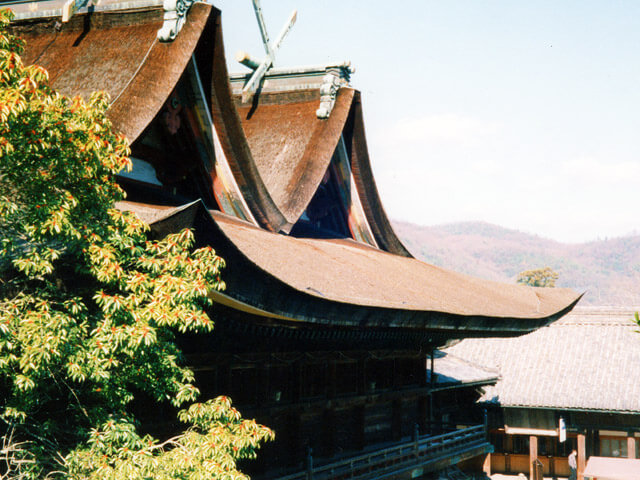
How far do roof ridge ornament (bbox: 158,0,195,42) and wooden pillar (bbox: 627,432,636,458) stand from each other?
21510 millimetres

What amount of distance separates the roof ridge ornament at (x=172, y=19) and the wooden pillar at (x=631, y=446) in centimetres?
2151

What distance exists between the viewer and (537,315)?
14.1m

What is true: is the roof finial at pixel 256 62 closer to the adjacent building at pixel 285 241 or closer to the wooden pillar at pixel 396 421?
the adjacent building at pixel 285 241

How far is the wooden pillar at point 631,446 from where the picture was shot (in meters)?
24.5

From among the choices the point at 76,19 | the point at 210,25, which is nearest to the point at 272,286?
the point at 210,25

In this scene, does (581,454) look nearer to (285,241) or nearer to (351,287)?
(285,241)

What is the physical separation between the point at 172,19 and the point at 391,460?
26.6 feet

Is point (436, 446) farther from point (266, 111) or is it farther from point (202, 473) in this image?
point (202, 473)

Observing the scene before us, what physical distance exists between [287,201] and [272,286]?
5646 millimetres

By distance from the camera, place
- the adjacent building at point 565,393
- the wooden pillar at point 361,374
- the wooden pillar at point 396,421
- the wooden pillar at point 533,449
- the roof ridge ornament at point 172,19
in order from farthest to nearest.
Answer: the wooden pillar at point 533,449 → the adjacent building at point 565,393 → the wooden pillar at point 396,421 → the wooden pillar at point 361,374 → the roof ridge ornament at point 172,19

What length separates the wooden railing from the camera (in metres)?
10.9

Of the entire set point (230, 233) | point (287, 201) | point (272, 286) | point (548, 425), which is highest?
point (287, 201)

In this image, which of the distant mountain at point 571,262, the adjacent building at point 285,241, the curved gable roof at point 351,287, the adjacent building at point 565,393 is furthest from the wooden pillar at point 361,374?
the distant mountain at point 571,262

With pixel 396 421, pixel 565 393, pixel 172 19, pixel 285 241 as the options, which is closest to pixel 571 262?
pixel 565 393
